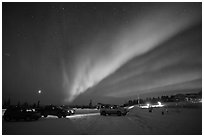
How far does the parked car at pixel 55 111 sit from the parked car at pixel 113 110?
5.24 m

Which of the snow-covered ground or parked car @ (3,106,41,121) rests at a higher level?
parked car @ (3,106,41,121)

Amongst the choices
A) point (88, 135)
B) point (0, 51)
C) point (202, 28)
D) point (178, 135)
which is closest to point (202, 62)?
point (202, 28)

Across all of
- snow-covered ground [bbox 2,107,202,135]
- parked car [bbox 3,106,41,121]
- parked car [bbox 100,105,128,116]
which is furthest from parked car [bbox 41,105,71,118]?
snow-covered ground [bbox 2,107,202,135]

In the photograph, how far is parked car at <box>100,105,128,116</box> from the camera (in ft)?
84.2

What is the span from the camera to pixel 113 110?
26047 millimetres

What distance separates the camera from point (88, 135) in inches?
370

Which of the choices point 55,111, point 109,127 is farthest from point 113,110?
point 109,127

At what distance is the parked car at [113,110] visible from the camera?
1011 inches

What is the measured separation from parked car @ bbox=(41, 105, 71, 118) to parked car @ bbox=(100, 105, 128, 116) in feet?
17.2

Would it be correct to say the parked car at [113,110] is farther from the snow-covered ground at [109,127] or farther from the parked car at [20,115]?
the parked car at [20,115]

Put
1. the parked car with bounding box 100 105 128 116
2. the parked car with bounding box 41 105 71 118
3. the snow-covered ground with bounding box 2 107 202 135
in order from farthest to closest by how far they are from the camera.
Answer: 1. the parked car with bounding box 100 105 128 116
2. the parked car with bounding box 41 105 71 118
3. the snow-covered ground with bounding box 2 107 202 135

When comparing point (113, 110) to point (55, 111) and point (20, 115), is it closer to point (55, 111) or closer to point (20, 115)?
point (55, 111)

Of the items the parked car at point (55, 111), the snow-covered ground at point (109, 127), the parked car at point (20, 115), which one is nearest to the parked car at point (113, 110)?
the parked car at point (55, 111)

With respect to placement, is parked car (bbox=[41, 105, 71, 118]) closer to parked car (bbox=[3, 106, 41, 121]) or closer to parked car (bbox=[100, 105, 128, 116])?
parked car (bbox=[3, 106, 41, 121])
